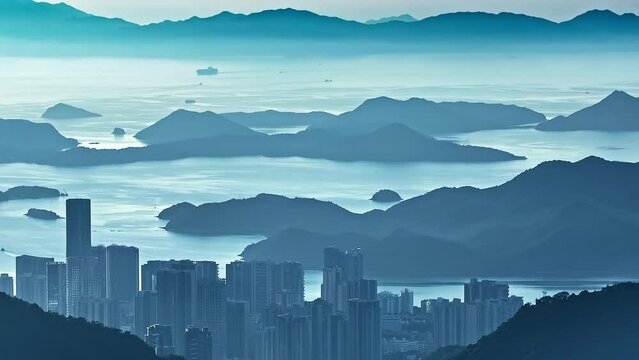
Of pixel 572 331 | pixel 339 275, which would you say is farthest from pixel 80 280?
pixel 572 331

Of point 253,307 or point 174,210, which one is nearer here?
point 253,307

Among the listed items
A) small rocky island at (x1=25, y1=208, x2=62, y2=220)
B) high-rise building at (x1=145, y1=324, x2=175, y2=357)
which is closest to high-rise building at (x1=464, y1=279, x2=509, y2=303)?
high-rise building at (x1=145, y1=324, x2=175, y2=357)

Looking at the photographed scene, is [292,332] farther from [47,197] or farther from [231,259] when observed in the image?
[47,197]

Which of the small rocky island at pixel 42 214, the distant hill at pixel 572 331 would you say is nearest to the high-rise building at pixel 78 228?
the small rocky island at pixel 42 214

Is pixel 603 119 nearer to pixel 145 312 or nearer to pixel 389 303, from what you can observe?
pixel 389 303

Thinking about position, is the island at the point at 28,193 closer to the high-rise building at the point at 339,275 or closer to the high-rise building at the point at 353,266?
the high-rise building at the point at 339,275

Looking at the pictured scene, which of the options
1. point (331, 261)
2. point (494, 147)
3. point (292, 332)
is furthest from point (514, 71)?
point (292, 332)

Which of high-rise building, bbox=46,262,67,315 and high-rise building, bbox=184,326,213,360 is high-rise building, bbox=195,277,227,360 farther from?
high-rise building, bbox=46,262,67,315

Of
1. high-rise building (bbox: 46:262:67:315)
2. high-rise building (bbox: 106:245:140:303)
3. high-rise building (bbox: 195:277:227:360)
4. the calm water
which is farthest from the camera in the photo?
the calm water
